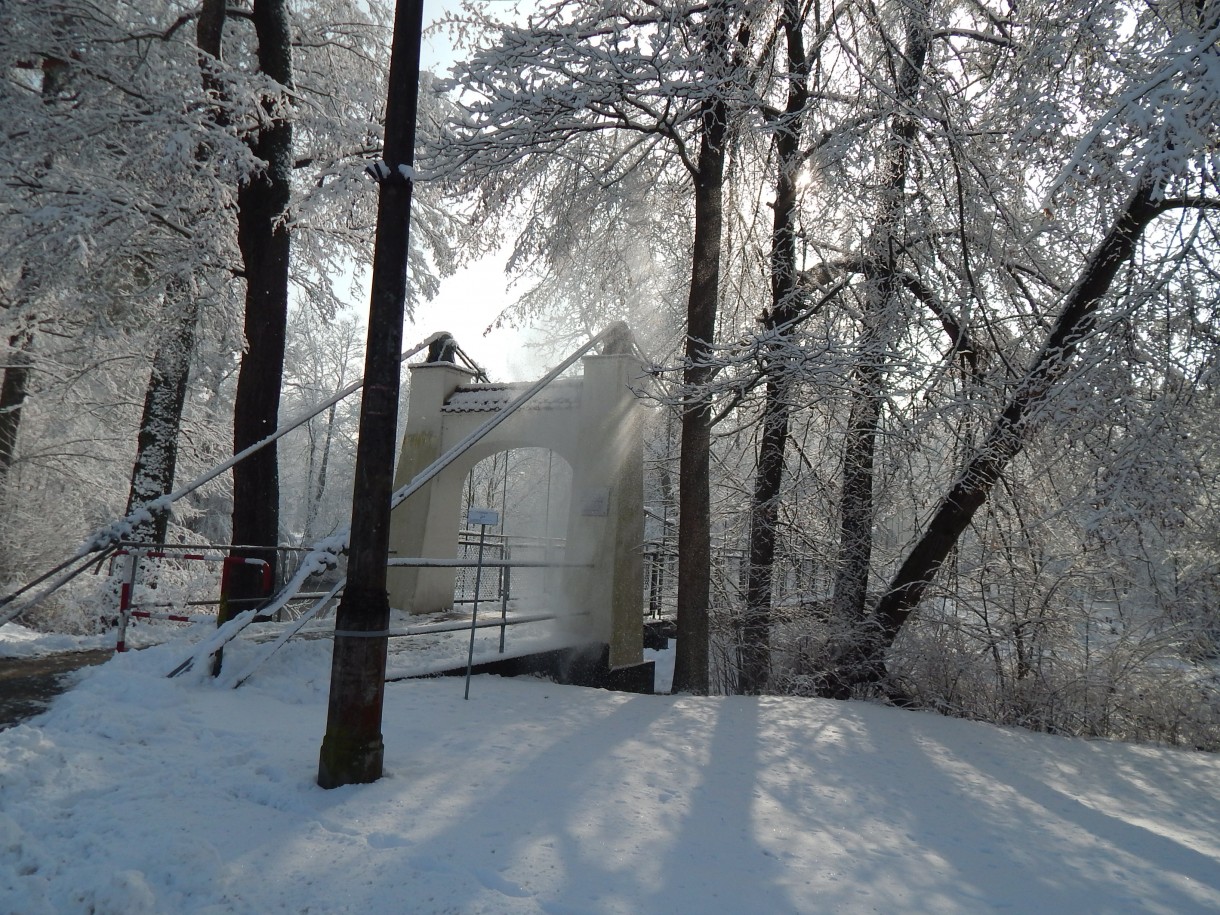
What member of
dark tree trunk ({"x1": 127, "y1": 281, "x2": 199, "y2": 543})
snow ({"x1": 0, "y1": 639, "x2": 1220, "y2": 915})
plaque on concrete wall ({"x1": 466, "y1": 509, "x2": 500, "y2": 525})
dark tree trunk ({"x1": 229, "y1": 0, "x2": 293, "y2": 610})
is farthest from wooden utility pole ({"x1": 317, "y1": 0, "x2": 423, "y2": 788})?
dark tree trunk ({"x1": 127, "y1": 281, "x2": 199, "y2": 543})

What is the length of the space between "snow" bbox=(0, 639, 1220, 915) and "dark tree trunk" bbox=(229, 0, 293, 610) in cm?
269

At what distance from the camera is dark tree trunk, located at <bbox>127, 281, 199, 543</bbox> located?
10156 mm

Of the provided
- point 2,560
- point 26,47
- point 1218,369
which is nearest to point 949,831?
point 1218,369

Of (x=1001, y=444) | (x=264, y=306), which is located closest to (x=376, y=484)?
(x=264, y=306)

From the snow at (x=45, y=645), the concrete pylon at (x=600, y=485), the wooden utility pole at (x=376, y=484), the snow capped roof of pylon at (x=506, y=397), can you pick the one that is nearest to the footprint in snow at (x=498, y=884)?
the wooden utility pole at (x=376, y=484)

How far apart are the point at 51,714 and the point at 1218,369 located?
755cm

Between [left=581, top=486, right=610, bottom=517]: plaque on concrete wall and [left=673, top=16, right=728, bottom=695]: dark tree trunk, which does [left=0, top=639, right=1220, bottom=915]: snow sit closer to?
[left=673, top=16, right=728, bottom=695]: dark tree trunk

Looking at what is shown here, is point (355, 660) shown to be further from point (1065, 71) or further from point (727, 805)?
point (1065, 71)

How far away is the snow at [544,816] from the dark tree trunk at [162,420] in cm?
568

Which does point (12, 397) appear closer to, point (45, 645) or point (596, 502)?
point (45, 645)

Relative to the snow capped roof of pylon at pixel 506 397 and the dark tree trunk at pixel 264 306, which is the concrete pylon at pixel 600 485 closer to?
the snow capped roof of pylon at pixel 506 397

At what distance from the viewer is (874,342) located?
6.78 m

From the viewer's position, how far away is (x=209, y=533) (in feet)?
90.5

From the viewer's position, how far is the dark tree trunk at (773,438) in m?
8.81
